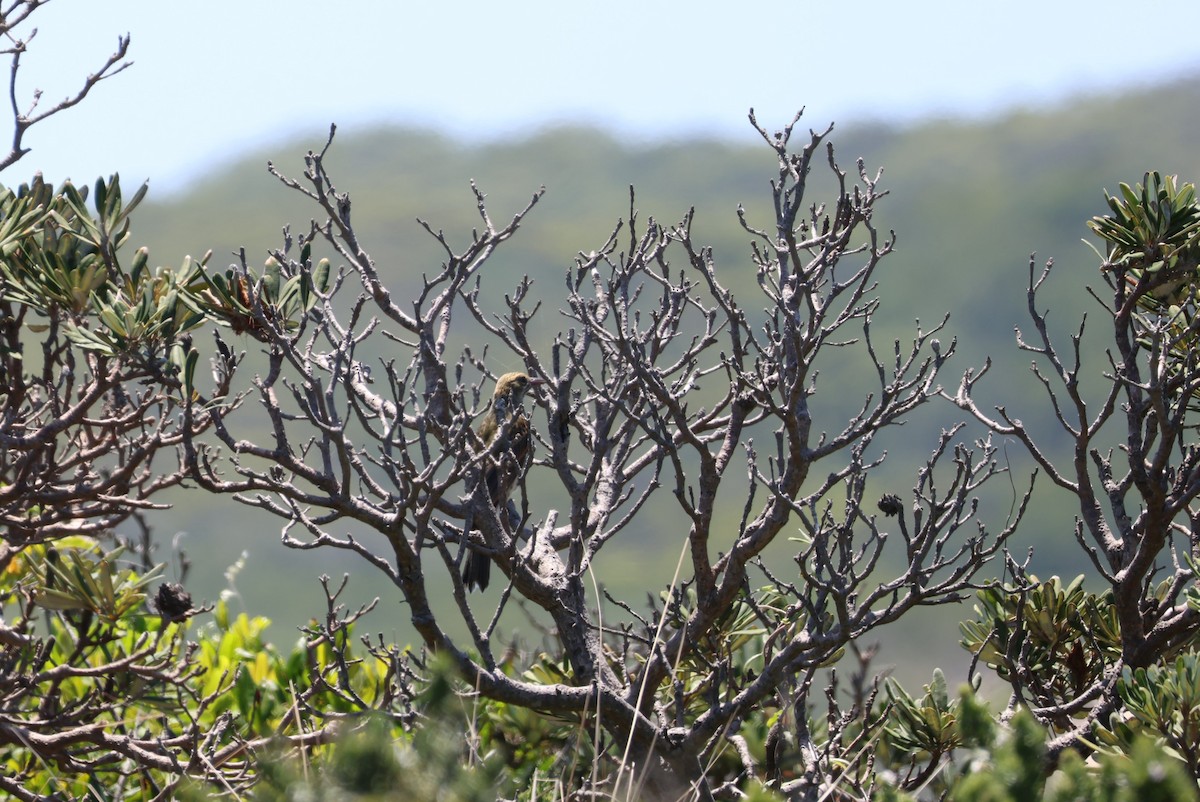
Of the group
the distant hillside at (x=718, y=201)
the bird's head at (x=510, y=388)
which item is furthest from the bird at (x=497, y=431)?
the distant hillside at (x=718, y=201)

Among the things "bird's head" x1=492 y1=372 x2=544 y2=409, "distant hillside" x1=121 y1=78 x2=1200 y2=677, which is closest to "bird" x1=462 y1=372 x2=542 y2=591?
"bird's head" x1=492 y1=372 x2=544 y2=409

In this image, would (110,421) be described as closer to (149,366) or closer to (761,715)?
(149,366)

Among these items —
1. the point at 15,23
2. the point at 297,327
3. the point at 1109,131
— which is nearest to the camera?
the point at 297,327

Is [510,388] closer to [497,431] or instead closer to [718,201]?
[497,431]

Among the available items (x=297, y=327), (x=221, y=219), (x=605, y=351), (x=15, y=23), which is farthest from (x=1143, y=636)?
(x=221, y=219)

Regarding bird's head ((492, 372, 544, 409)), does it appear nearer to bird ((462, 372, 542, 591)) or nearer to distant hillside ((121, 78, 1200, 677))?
bird ((462, 372, 542, 591))

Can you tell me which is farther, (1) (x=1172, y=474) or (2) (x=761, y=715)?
(2) (x=761, y=715)

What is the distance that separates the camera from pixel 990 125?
270 ft

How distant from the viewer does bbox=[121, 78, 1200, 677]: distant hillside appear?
61188 mm

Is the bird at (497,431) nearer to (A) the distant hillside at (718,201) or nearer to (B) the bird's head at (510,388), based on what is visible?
(B) the bird's head at (510,388)

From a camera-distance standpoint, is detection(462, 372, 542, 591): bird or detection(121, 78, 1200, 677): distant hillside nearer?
detection(462, 372, 542, 591): bird

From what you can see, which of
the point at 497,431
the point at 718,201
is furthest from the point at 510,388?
the point at 718,201

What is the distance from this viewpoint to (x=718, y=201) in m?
85.9

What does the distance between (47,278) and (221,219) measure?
260 feet
